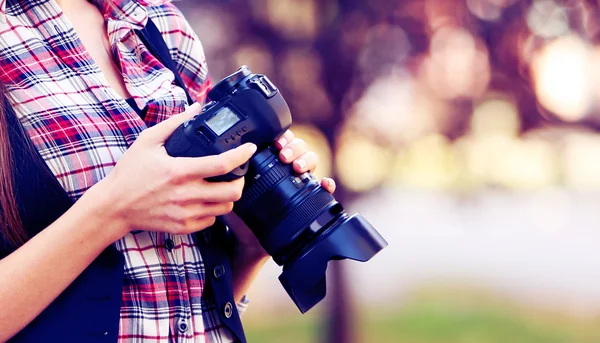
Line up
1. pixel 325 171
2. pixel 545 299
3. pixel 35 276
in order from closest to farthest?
pixel 35 276 < pixel 325 171 < pixel 545 299

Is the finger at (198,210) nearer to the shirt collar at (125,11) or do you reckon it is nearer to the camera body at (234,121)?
the camera body at (234,121)

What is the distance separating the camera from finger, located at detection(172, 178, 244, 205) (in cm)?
80

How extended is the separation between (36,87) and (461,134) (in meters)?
2.39

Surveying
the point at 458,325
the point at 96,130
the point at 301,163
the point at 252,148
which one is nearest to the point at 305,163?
the point at 301,163

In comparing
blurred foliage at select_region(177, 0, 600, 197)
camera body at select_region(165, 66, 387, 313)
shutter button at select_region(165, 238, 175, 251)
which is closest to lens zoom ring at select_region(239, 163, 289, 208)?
camera body at select_region(165, 66, 387, 313)

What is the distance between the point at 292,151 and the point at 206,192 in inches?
6.3

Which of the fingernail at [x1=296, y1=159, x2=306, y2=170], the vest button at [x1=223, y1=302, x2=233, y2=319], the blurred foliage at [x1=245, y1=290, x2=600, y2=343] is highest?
the fingernail at [x1=296, y1=159, x2=306, y2=170]

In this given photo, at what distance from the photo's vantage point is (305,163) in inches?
37.0

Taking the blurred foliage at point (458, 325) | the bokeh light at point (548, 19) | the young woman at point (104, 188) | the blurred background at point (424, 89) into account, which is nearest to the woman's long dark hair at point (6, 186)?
the young woman at point (104, 188)

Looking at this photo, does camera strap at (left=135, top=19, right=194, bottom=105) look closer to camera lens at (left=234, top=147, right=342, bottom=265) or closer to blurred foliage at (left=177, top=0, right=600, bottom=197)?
camera lens at (left=234, top=147, right=342, bottom=265)

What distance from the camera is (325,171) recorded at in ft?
10.4

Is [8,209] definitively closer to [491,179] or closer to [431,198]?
[491,179]

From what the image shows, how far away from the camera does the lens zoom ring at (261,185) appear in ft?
2.98

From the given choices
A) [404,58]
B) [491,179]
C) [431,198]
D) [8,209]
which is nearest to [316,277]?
[8,209]
